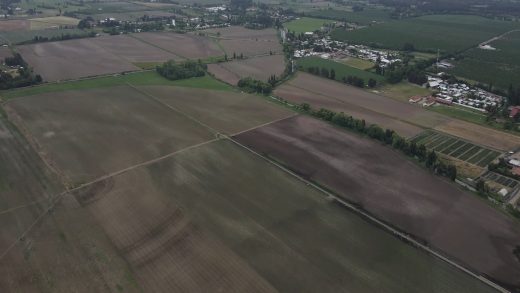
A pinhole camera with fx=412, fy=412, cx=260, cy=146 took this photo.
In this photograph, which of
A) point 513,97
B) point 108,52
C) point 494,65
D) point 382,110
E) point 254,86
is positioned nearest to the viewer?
point 382,110

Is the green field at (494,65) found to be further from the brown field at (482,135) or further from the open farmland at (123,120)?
the open farmland at (123,120)

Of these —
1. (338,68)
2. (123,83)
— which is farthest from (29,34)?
(338,68)

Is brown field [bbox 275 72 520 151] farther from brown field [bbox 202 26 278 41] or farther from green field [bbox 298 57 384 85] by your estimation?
brown field [bbox 202 26 278 41]

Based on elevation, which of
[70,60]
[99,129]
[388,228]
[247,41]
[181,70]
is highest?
[247,41]

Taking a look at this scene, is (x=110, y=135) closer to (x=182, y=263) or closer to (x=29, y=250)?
(x=29, y=250)

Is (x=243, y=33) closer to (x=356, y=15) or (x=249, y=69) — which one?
(x=249, y=69)

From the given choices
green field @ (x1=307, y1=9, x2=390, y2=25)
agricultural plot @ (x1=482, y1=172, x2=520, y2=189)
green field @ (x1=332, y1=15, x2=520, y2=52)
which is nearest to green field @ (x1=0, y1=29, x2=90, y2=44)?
green field @ (x1=332, y1=15, x2=520, y2=52)
